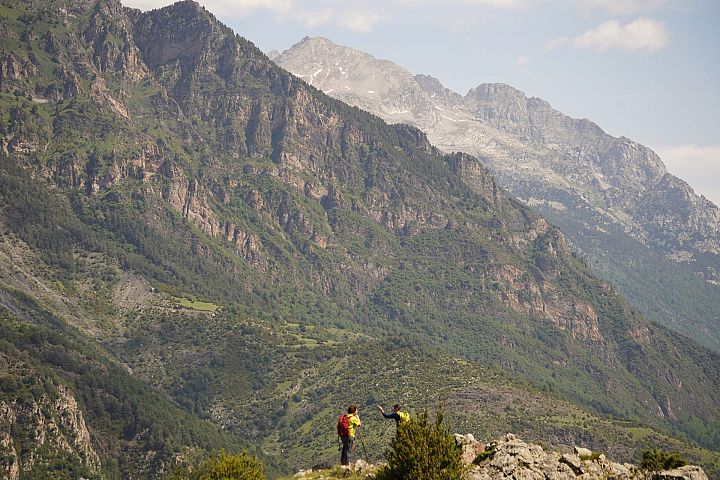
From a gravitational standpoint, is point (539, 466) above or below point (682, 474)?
below

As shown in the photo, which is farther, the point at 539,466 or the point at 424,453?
the point at 539,466

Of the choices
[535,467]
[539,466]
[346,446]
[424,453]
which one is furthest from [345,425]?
[539,466]

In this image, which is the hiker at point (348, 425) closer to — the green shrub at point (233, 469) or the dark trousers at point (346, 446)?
the dark trousers at point (346, 446)

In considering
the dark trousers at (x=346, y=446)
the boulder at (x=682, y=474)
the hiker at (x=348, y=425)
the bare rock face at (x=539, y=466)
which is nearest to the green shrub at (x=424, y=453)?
the bare rock face at (x=539, y=466)

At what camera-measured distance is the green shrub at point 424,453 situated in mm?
58031

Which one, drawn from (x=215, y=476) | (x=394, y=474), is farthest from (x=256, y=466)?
(x=394, y=474)

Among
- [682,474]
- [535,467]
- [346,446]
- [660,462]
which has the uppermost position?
[682,474]

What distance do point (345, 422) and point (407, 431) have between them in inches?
322

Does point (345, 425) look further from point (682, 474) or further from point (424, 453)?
point (682, 474)

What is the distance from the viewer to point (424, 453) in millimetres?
58250

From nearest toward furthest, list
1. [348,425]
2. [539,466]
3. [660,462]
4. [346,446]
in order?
[539,466] < [348,425] < [660,462] < [346,446]

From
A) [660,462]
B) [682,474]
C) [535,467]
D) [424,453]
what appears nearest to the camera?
[424,453]

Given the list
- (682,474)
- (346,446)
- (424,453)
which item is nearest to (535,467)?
(424,453)

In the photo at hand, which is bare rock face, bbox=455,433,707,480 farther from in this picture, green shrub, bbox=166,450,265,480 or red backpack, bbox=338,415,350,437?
green shrub, bbox=166,450,265,480
